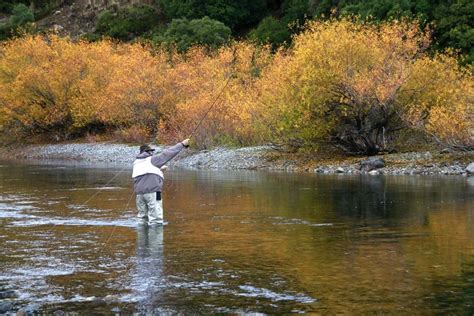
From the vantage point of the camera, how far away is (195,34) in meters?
79.3

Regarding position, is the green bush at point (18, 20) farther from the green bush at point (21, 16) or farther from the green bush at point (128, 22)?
the green bush at point (128, 22)

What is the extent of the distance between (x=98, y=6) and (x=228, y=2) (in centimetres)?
2705

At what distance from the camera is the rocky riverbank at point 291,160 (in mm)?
36531

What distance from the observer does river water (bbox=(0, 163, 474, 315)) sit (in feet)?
36.7

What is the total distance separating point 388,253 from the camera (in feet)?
47.7

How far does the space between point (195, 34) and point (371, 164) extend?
1764 inches

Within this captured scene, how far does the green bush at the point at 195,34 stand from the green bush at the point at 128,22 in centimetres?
1913

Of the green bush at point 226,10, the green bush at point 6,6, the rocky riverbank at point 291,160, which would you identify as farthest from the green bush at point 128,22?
the rocky riverbank at point 291,160

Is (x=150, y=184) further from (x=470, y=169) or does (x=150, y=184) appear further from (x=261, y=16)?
(x=261, y=16)

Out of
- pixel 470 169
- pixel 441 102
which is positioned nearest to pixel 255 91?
pixel 441 102

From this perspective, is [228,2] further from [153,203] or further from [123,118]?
[153,203]

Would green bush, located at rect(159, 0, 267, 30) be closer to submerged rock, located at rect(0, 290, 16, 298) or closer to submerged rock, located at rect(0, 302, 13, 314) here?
submerged rock, located at rect(0, 290, 16, 298)

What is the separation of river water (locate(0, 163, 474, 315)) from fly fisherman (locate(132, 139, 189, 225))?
415 millimetres

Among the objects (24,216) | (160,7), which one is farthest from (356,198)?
(160,7)
